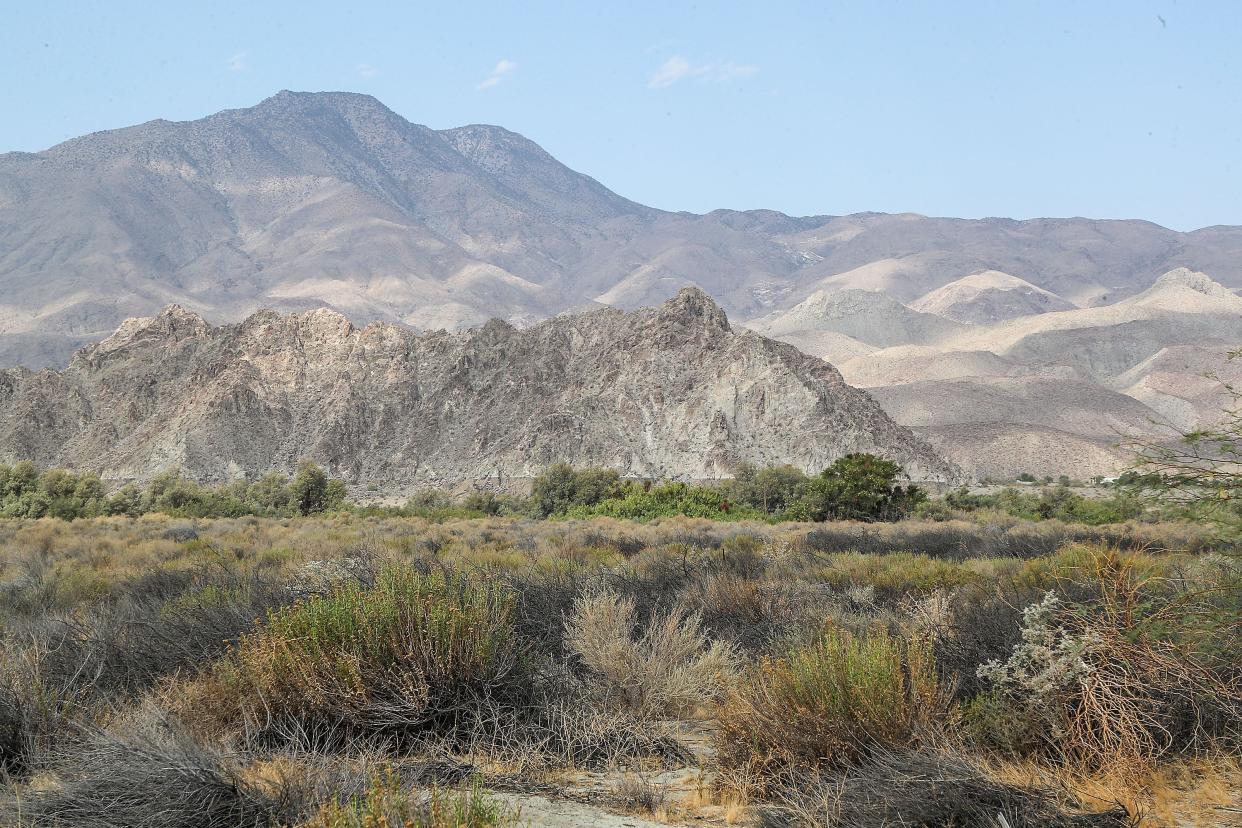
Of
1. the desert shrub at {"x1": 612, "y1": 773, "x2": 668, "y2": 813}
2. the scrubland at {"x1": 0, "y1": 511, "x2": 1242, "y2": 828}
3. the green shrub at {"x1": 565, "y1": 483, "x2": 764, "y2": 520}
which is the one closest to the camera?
the scrubland at {"x1": 0, "y1": 511, "x2": 1242, "y2": 828}

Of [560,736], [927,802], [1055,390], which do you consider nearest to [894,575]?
[560,736]

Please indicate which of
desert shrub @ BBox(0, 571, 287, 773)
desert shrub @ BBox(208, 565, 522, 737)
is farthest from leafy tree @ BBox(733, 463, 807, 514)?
desert shrub @ BBox(208, 565, 522, 737)

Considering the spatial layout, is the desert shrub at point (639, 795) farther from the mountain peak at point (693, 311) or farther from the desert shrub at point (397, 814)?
the mountain peak at point (693, 311)

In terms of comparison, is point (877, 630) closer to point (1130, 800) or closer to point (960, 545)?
point (1130, 800)

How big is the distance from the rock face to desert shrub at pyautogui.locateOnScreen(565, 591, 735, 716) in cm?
5870

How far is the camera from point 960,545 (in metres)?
21.0

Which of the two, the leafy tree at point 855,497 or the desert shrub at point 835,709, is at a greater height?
the desert shrub at point 835,709

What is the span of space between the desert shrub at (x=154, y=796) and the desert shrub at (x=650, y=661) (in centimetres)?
350

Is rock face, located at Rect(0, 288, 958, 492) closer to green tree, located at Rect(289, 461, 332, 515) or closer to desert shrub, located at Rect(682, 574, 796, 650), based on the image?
green tree, located at Rect(289, 461, 332, 515)

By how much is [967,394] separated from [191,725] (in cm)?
13664

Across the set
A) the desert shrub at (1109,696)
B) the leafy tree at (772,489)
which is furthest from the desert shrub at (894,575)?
the leafy tree at (772,489)

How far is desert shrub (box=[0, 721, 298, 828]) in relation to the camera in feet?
16.6

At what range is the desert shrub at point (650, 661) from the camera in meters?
Result: 8.21

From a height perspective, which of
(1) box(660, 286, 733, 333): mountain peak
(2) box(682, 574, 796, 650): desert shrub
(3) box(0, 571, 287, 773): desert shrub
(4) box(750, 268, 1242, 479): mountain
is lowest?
(4) box(750, 268, 1242, 479): mountain
